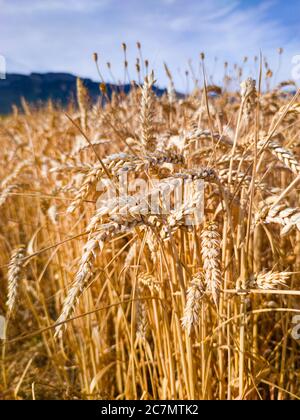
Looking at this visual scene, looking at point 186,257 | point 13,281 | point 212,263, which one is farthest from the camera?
point 186,257

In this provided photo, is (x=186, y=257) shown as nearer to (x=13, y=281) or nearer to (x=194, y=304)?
(x=194, y=304)

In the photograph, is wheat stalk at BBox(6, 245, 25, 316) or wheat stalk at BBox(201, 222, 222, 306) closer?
wheat stalk at BBox(201, 222, 222, 306)

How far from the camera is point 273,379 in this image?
3.86 ft

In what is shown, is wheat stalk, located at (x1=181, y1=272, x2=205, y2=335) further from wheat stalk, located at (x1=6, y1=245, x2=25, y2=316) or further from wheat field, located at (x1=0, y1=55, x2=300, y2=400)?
wheat stalk, located at (x1=6, y1=245, x2=25, y2=316)

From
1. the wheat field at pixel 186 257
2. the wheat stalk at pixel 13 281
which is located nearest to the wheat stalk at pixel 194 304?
the wheat field at pixel 186 257

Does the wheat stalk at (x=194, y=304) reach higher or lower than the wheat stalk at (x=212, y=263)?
lower

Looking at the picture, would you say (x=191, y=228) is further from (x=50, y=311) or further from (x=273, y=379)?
(x=50, y=311)

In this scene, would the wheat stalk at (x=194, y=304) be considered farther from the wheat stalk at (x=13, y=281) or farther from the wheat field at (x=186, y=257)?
the wheat stalk at (x=13, y=281)

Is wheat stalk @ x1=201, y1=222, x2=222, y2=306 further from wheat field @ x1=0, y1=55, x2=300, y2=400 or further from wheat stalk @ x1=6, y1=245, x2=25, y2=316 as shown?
wheat stalk @ x1=6, y1=245, x2=25, y2=316

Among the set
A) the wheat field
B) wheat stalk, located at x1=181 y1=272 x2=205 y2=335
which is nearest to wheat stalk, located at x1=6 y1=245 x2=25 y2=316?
the wheat field

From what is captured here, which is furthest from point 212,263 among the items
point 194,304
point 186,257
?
point 186,257

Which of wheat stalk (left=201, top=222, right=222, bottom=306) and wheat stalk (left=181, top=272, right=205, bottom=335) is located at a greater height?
wheat stalk (left=201, top=222, right=222, bottom=306)

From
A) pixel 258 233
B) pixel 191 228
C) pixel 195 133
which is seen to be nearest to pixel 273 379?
pixel 258 233

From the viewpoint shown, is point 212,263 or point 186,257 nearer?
point 212,263
